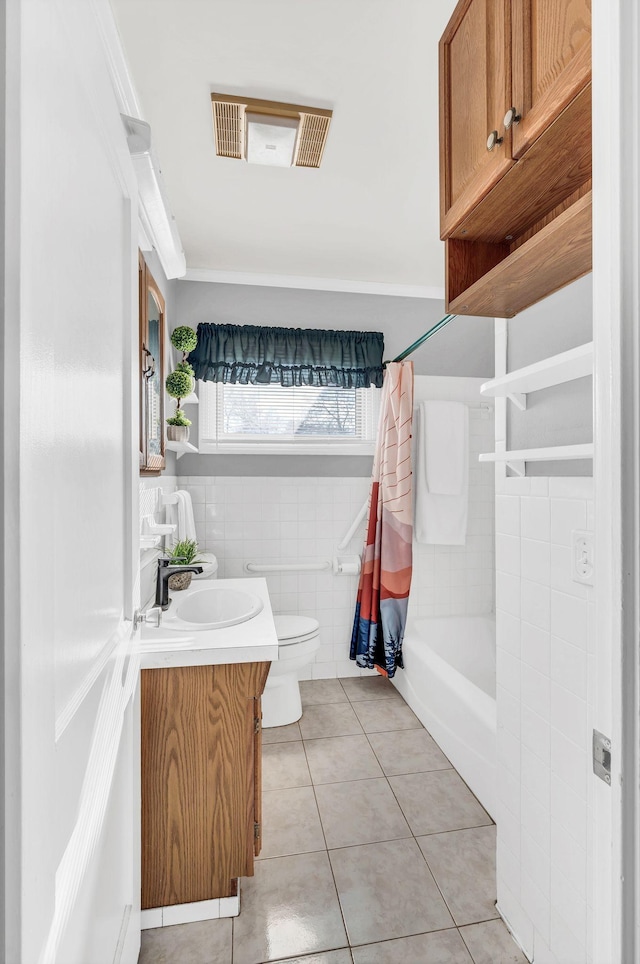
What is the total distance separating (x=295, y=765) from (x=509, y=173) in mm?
2285

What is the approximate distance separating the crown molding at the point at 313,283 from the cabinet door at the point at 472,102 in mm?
1892

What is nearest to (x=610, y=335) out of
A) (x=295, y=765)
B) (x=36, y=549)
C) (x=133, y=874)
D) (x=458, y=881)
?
(x=36, y=549)

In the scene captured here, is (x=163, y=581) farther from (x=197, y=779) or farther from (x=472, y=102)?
(x=472, y=102)

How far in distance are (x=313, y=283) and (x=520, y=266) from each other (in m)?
2.20

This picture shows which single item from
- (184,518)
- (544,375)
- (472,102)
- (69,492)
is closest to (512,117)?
(472,102)

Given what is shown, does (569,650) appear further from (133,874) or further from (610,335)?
(133,874)

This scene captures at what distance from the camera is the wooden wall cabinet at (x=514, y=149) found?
2.82ft

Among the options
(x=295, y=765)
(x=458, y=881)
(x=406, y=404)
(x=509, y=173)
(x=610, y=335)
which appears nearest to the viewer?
(x=610, y=335)

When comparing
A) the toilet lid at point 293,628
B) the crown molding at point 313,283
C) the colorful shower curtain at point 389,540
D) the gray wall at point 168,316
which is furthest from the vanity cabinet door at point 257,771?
the crown molding at point 313,283

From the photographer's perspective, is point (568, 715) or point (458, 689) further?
point (458, 689)

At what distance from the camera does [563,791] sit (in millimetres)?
1177

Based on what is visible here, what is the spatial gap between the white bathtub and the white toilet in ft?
1.97

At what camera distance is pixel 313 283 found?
10.2 feet

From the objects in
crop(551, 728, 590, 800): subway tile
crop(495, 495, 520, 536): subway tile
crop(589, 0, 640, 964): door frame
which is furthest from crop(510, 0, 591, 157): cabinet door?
crop(551, 728, 590, 800): subway tile
